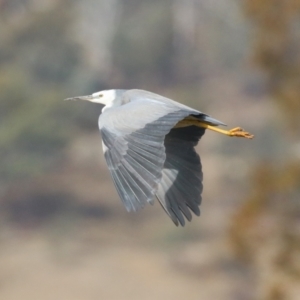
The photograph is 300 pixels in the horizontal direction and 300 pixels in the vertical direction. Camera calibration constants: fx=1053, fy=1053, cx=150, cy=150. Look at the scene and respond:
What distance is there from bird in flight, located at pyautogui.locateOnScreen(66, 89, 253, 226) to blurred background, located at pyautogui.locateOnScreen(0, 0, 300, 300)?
770 centimetres

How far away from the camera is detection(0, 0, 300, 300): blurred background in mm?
15570

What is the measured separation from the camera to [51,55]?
91.0 ft

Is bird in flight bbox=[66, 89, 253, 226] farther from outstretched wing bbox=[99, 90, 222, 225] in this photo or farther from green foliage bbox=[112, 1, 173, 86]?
green foliage bbox=[112, 1, 173, 86]

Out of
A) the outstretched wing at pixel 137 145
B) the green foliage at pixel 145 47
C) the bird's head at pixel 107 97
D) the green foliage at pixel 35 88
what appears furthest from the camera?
the green foliage at pixel 145 47

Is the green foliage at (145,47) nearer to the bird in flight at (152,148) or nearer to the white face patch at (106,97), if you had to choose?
the white face patch at (106,97)

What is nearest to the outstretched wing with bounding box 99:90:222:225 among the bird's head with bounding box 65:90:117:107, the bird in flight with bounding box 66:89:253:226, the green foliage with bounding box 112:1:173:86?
the bird in flight with bounding box 66:89:253:226

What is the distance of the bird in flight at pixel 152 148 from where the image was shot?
19.5ft

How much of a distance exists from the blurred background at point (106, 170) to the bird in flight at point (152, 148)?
7705 millimetres

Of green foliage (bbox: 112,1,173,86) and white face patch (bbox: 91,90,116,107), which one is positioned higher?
white face patch (bbox: 91,90,116,107)

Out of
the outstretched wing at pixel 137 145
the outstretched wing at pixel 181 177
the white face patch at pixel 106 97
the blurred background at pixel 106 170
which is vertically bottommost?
the blurred background at pixel 106 170

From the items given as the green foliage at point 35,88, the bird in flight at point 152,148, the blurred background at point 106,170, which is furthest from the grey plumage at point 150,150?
the green foliage at point 35,88

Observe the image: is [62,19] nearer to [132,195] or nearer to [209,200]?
[209,200]

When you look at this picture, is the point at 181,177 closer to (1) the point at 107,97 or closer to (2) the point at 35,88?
(1) the point at 107,97

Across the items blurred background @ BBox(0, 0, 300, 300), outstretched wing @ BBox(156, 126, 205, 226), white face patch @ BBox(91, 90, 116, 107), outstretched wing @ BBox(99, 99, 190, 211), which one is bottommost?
blurred background @ BBox(0, 0, 300, 300)
